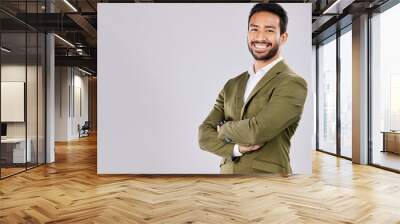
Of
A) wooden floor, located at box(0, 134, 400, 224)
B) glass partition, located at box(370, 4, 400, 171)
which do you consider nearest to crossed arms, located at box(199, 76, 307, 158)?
wooden floor, located at box(0, 134, 400, 224)

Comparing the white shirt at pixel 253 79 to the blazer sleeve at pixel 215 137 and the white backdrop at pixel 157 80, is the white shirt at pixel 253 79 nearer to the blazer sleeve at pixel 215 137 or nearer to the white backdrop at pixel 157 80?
the blazer sleeve at pixel 215 137

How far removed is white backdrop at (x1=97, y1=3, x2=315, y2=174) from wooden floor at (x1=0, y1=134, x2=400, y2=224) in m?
0.33

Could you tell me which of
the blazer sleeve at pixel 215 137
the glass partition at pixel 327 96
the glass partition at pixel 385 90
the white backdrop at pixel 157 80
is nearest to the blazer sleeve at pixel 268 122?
the blazer sleeve at pixel 215 137

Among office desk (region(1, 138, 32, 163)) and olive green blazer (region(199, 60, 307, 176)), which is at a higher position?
olive green blazer (region(199, 60, 307, 176))

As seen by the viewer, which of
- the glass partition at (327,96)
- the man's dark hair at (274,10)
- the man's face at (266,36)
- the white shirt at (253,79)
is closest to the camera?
the white shirt at (253,79)

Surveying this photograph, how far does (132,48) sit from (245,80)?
2.14 metres

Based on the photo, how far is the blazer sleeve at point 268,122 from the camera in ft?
15.5

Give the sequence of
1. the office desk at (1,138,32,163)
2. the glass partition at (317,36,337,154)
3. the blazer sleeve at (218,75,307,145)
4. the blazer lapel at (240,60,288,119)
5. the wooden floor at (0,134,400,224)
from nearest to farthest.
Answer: the wooden floor at (0,134,400,224) < the blazer sleeve at (218,75,307,145) < the blazer lapel at (240,60,288,119) < the office desk at (1,138,32,163) < the glass partition at (317,36,337,154)

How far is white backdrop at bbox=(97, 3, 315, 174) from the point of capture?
21.7 feet

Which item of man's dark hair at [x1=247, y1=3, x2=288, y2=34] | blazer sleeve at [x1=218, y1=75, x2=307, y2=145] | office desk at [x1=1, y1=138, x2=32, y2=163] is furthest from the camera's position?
office desk at [x1=1, y1=138, x2=32, y2=163]

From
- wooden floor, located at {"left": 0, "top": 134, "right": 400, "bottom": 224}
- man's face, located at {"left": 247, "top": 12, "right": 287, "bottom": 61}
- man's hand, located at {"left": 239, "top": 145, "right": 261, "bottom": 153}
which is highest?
man's face, located at {"left": 247, "top": 12, "right": 287, "bottom": 61}

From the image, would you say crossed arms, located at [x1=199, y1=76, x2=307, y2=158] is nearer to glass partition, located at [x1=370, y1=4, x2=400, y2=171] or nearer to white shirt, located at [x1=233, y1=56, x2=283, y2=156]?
white shirt, located at [x1=233, y1=56, x2=283, y2=156]

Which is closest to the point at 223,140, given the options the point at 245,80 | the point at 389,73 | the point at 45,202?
the point at 245,80

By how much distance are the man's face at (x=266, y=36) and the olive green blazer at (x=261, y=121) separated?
0.22 m
